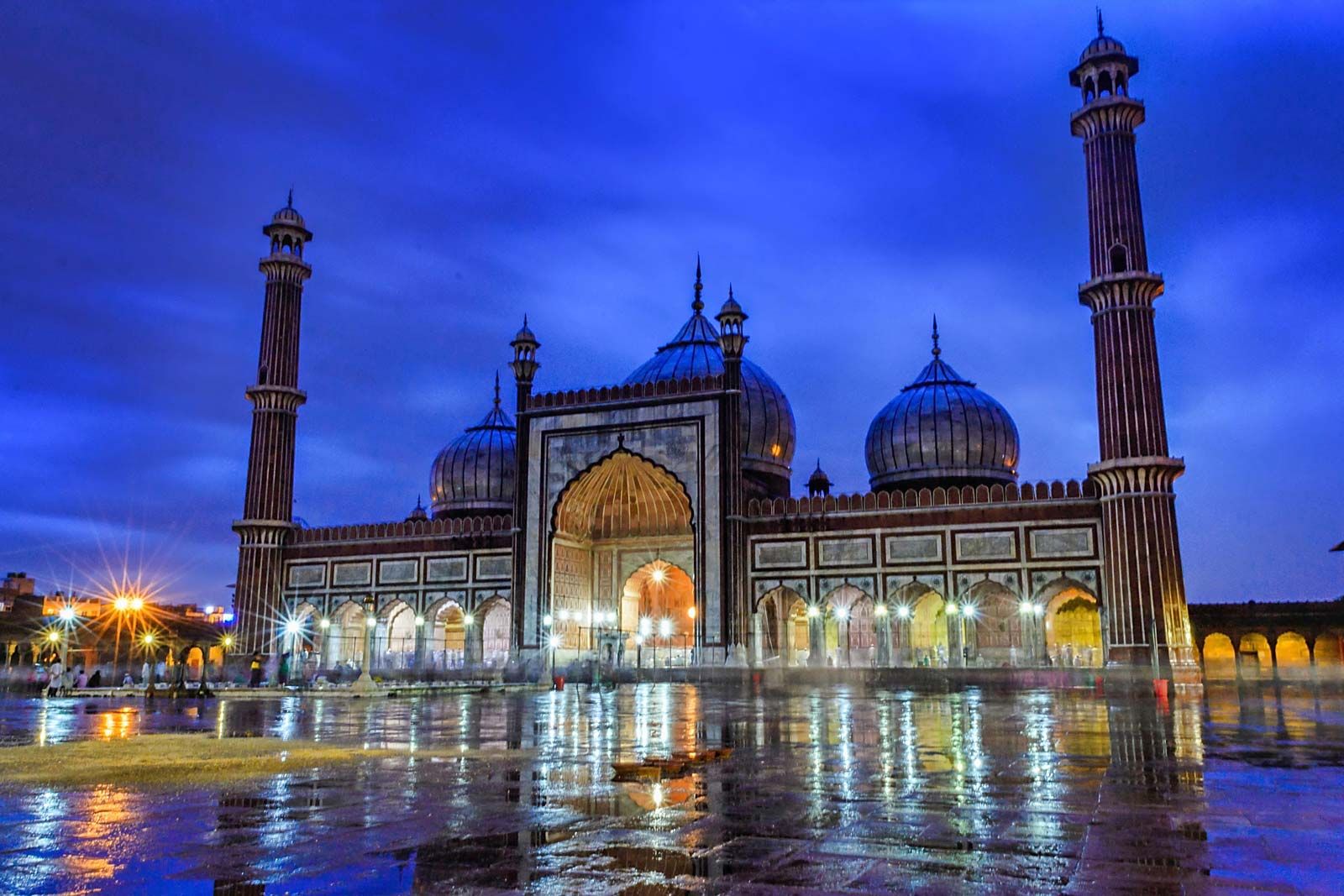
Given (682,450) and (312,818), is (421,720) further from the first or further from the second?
(682,450)

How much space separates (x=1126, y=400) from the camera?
32.8 metres

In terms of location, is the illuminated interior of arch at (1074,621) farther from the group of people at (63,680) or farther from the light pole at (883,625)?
the group of people at (63,680)

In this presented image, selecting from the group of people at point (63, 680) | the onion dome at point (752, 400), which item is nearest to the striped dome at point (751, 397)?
the onion dome at point (752, 400)

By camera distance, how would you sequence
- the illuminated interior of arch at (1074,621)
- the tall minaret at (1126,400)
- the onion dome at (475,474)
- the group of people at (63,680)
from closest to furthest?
the group of people at (63,680) < the tall minaret at (1126,400) < the illuminated interior of arch at (1074,621) < the onion dome at (475,474)

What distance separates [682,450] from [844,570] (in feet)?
22.1

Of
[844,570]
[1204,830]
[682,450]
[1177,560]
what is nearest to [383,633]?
[682,450]

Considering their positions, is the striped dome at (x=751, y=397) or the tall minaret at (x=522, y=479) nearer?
the tall minaret at (x=522, y=479)

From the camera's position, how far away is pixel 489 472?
158ft

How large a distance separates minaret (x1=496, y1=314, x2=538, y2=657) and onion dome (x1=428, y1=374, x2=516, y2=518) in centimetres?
742

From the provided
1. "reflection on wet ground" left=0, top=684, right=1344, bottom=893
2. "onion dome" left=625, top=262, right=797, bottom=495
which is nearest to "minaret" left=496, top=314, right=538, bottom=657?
"onion dome" left=625, top=262, right=797, bottom=495

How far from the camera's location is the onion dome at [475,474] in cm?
4794

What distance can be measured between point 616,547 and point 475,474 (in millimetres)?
8954

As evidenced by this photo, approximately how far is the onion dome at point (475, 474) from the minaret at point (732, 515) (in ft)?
44.6

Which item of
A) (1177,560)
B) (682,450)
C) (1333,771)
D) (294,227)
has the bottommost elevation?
(1333,771)
